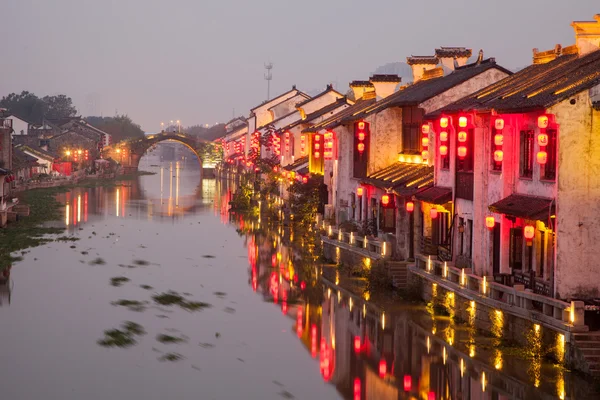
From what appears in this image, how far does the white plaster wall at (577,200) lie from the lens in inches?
751

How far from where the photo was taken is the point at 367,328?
952 inches

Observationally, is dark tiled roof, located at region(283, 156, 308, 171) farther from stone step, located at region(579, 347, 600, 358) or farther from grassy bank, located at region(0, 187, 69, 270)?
stone step, located at region(579, 347, 600, 358)

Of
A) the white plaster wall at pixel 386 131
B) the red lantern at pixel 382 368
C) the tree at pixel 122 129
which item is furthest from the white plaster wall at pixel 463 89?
the tree at pixel 122 129

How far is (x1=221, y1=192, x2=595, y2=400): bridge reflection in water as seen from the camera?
58.6 ft

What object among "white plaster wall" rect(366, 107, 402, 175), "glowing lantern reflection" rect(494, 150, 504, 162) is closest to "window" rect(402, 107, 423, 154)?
"white plaster wall" rect(366, 107, 402, 175)

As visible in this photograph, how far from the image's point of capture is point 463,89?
33.0 metres

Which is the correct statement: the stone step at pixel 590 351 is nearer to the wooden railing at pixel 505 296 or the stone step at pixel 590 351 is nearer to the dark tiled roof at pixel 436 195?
the wooden railing at pixel 505 296

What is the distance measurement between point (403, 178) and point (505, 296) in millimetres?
11381

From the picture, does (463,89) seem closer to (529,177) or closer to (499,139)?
(499,139)

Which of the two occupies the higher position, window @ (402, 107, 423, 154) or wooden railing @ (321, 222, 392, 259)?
window @ (402, 107, 423, 154)

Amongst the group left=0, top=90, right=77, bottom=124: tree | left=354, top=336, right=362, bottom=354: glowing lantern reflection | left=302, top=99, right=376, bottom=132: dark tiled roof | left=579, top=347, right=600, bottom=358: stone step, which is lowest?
left=354, top=336, right=362, bottom=354: glowing lantern reflection

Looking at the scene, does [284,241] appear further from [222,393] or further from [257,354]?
[222,393]

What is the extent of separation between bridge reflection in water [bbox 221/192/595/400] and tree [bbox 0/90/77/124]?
472ft

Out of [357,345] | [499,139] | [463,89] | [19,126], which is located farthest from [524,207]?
[19,126]
